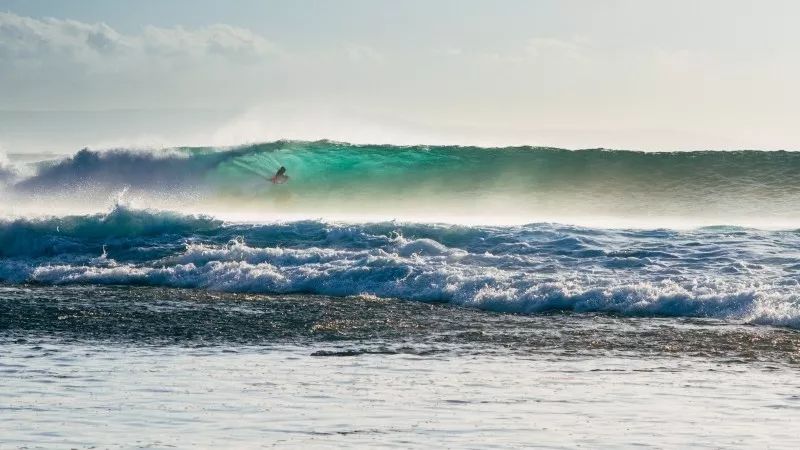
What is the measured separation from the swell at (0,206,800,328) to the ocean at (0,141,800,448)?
6cm

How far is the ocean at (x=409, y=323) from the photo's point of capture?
7.75 meters

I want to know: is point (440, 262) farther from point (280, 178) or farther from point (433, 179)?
point (280, 178)

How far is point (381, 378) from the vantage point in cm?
949

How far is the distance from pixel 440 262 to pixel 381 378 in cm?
850

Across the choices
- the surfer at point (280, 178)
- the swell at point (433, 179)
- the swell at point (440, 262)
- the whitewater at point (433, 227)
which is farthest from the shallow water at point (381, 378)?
the surfer at point (280, 178)

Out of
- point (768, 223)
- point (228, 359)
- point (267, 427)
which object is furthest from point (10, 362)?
point (768, 223)

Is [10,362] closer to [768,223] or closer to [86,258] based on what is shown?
[86,258]

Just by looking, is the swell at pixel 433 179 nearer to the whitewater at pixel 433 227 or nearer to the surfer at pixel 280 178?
the whitewater at pixel 433 227

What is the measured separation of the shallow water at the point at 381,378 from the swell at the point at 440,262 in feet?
2.81

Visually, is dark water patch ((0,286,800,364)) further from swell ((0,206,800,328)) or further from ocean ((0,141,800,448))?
swell ((0,206,800,328))

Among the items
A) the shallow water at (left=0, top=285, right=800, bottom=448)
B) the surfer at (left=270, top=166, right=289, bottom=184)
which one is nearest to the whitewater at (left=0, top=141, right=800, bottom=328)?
the surfer at (left=270, top=166, right=289, bottom=184)

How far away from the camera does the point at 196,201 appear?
3153 cm

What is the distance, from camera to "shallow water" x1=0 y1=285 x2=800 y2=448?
7406 millimetres

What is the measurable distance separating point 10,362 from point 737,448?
21.7 ft
